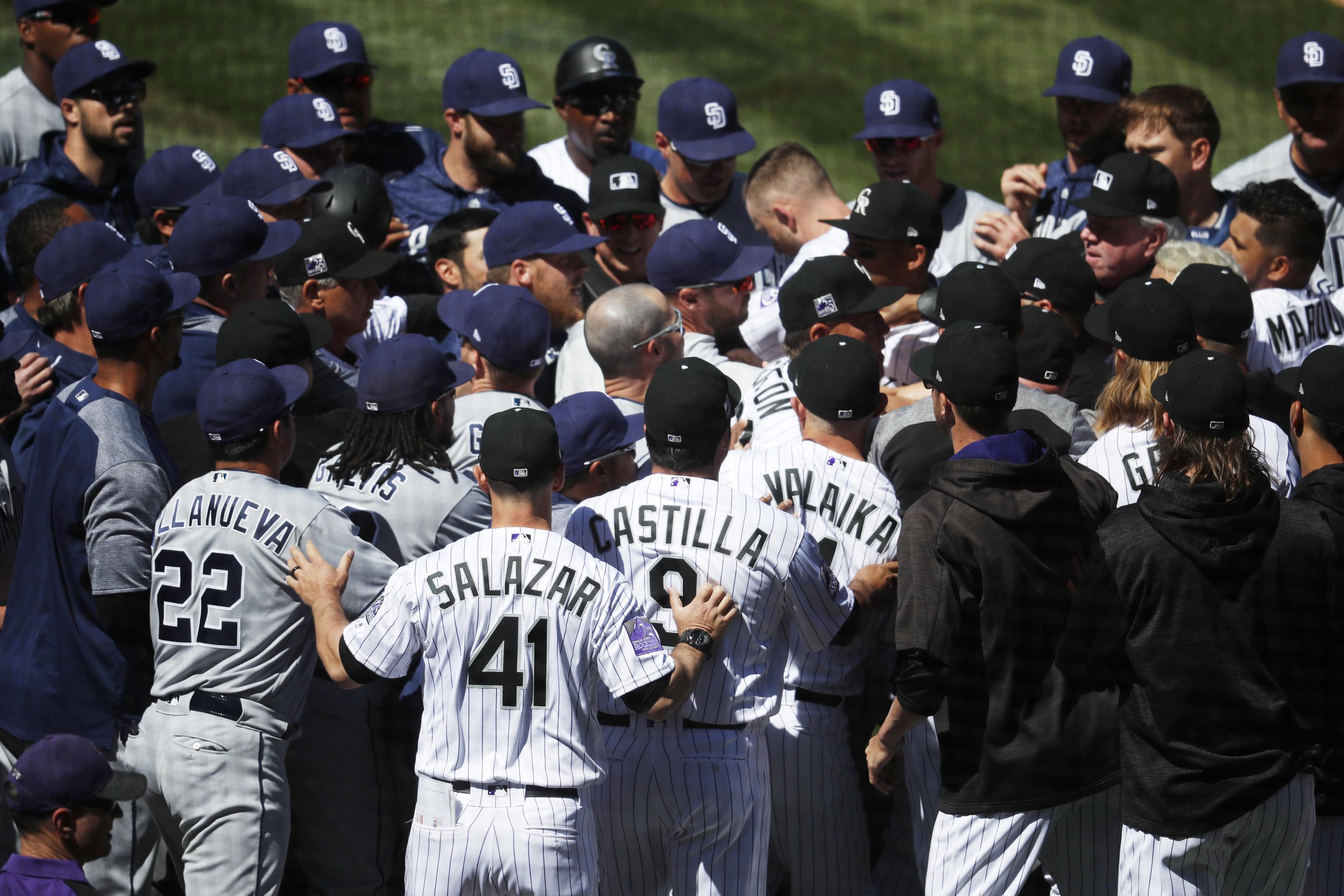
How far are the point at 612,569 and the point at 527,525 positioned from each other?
0.71ft

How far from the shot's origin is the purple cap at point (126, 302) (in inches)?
146

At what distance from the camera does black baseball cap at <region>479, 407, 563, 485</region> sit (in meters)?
3.11

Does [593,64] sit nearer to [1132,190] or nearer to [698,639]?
[1132,190]

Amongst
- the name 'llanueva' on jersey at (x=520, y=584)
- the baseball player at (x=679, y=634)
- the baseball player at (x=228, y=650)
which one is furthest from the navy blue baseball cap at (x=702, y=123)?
the name 'llanueva' on jersey at (x=520, y=584)

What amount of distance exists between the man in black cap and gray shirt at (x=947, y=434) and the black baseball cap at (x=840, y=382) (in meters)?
0.21

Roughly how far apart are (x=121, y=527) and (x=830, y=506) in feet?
5.80

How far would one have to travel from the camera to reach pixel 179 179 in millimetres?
5129

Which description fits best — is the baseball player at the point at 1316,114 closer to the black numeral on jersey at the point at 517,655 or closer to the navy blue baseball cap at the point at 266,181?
the navy blue baseball cap at the point at 266,181

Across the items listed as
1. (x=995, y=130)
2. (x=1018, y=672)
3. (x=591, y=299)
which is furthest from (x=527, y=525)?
(x=995, y=130)

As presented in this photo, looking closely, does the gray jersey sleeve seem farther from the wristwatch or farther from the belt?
the wristwatch

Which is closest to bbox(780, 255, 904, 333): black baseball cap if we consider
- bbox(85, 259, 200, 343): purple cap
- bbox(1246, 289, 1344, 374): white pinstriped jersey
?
bbox(1246, 289, 1344, 374): white pinstriped jersey

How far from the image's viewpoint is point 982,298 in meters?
3.94

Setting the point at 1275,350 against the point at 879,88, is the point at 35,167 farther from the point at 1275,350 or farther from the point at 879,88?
the point at 1275,350

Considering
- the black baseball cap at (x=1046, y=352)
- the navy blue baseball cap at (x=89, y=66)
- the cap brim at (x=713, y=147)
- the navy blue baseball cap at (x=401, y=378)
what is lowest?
the navy blue baseball cap at (x=401, y=378)
